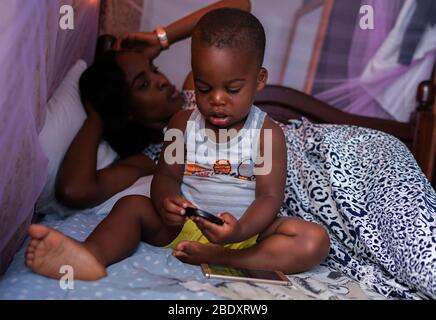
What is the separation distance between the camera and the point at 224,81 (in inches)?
50.1

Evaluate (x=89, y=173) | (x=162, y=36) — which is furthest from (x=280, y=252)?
(x=162, y=36)

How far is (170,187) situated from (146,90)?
0.57 meters

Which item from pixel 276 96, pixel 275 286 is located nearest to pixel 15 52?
pixel 275 286

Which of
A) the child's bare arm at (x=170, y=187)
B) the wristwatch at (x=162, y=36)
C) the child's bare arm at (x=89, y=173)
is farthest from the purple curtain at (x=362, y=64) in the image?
the child's bare arm at (x=170, y=187)

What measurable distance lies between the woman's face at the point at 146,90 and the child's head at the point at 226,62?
550 millimetres

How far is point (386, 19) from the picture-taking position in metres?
2.33

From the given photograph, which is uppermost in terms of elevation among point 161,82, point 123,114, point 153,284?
point 161,82

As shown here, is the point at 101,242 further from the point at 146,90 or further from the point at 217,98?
the point at 146,90

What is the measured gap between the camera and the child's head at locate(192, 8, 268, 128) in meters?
1.27

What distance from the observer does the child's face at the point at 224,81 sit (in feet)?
4.15

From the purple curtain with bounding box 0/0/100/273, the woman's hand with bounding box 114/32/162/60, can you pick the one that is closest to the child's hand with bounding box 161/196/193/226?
the purple curtain with bounding box 0/0/100/273

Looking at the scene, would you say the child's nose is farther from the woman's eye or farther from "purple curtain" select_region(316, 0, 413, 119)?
"purple curtain" select_region(316, 0, 413, 119)

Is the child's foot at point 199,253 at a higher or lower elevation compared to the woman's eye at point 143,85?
lower

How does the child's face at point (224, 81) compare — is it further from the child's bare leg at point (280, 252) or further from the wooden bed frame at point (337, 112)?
the wooden bed frame at point (337, 112)
